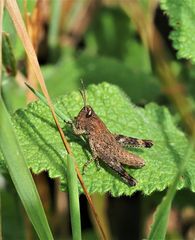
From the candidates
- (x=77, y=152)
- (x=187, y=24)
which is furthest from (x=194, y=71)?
(x=77, y=152)

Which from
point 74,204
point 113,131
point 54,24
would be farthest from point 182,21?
point 54,24

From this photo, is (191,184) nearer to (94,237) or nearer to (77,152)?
(77,152)

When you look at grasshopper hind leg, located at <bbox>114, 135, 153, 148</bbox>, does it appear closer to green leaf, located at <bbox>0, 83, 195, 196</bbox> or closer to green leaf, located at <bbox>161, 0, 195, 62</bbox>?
green leaf, located at <bbox>0, 83, 195, 196</bbox>

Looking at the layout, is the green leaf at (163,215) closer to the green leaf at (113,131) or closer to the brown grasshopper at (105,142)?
the green leaf at (113,131)

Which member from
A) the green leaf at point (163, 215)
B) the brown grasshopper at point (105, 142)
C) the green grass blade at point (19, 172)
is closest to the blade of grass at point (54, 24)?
the brown grasshopper at point (105, 142)

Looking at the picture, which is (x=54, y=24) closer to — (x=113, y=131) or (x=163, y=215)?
(x=113, y=131)

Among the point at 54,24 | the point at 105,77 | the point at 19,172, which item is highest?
the point at 54,24

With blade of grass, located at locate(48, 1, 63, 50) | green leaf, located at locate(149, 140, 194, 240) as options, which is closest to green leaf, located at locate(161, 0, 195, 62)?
green leaf, located at locate(149, 140, 194, 240)
